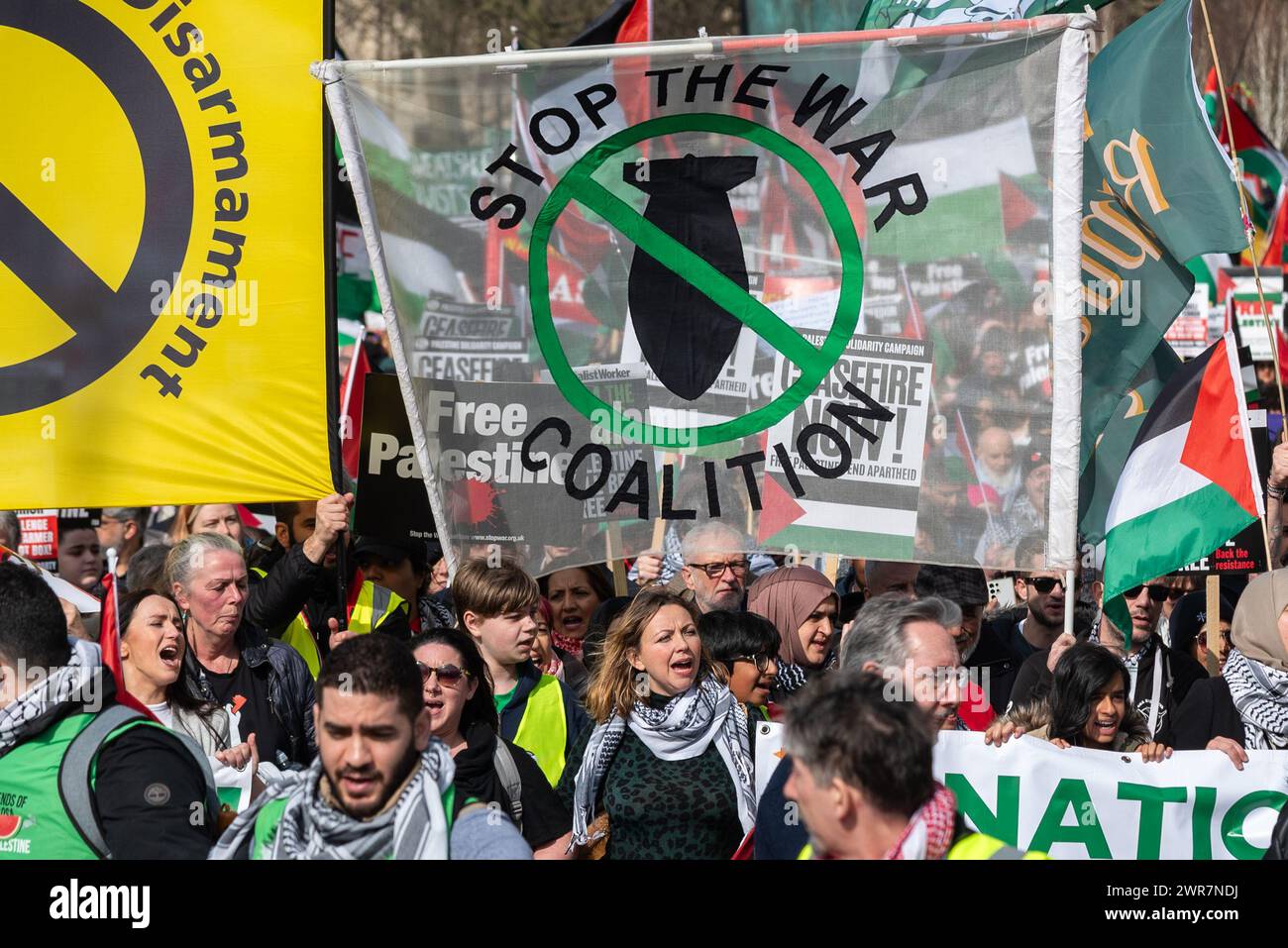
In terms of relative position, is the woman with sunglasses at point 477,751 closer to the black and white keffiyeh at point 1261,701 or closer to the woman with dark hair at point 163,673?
the woman with dark hair at point 163,673

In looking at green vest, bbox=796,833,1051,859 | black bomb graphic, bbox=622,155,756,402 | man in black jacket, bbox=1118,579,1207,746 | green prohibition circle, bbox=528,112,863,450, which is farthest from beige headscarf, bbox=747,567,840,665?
green vest, bbox=796,833,1051,859

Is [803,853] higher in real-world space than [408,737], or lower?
lower

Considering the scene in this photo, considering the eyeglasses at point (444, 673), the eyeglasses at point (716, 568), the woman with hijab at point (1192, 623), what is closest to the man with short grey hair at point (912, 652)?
the eyeglasses at point (444, 673)

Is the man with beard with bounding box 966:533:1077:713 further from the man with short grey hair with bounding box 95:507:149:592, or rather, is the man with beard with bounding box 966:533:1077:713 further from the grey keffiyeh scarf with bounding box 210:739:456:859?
the man with short grey hair with bounding box 95:507:149:592

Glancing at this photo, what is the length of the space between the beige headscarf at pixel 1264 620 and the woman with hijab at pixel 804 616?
1500 mm

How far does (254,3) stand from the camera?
5.59m

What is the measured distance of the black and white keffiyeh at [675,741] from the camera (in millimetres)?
4746

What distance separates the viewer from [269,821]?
343 cm

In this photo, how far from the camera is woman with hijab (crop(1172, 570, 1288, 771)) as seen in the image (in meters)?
5.28

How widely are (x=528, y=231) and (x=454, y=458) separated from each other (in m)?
0.85

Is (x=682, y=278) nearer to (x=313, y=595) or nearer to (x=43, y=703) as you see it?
(x=313, y=595)
